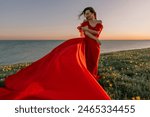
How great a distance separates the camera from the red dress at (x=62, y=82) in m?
9.18

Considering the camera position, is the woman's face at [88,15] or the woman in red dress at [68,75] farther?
the woman's face at [88,15]

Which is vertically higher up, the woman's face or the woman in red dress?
the woman's face

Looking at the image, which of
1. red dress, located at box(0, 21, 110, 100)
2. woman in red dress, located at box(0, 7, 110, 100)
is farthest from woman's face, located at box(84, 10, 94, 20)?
red dress, located at box(0, 21, 110, 100)

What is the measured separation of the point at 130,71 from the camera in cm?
1407

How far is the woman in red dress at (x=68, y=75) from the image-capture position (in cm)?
922

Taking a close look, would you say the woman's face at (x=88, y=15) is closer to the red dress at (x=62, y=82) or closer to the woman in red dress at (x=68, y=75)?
the woman in red dress at (x=68, y=75)

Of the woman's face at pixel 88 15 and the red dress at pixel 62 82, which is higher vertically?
the woman's face at pixel 88 15

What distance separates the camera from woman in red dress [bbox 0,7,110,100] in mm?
9219

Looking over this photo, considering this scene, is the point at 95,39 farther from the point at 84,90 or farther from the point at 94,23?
the point at 84,90

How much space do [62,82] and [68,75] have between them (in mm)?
277

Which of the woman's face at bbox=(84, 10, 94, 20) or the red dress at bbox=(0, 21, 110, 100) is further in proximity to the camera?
the woman's face at bbox=(84, 10, 94, 20)

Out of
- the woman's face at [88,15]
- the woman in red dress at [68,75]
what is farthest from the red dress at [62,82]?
the woman's face at [88,15]

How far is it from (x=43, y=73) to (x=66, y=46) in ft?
5.62

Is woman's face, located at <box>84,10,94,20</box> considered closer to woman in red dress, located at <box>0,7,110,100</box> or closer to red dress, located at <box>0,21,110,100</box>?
woman in red dress, located at <box>0,7,110,100</box>
